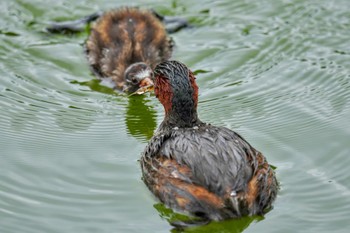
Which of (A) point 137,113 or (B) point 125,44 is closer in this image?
(A) point 137,113

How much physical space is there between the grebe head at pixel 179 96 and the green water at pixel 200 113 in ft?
2.30

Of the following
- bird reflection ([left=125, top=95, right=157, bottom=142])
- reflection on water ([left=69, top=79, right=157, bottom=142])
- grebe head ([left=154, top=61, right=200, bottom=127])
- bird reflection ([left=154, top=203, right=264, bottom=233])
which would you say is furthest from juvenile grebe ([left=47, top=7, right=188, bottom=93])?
bird reflection ([left=154, top=203, right=264, bottom=233])

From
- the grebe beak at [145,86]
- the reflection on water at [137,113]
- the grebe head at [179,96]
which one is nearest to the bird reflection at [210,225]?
the grebe head at [179,96]

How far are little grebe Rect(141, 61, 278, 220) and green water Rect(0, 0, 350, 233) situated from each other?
18 centimetres

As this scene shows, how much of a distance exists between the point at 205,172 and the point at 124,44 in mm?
4887

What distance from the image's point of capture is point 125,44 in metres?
12.1

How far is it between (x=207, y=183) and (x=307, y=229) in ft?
3.39

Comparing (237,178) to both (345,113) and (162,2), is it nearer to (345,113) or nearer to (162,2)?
(345,113)

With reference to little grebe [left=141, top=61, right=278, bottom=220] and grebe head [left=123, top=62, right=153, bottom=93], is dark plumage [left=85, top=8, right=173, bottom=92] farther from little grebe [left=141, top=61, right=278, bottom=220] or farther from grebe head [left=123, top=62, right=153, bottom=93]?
little grebe [left=141, top=61, right=278, bottom=220]

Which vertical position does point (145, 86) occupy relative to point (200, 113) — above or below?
above

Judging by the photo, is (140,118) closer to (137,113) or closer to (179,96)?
(137,113)

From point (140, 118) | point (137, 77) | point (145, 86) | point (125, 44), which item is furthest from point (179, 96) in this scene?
point (125, 44)

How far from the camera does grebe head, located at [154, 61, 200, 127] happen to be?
8.86 metres

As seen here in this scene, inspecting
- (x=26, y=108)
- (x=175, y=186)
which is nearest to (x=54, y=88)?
(x=26, y=108)
